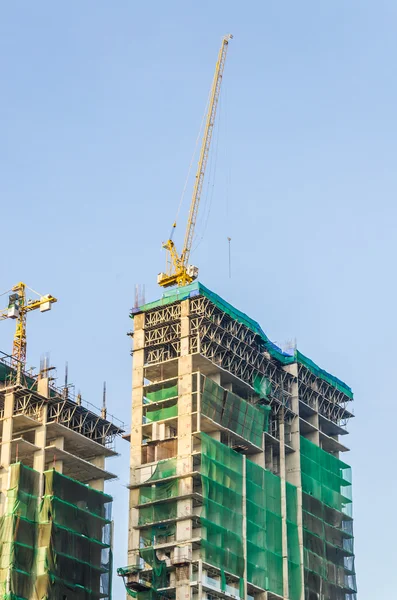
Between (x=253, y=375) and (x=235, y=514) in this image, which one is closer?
(x=235, y=514)

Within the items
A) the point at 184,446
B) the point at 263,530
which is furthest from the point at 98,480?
the point at 263,530

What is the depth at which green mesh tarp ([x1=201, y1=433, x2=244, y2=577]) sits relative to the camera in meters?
172

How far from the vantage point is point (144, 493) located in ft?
581

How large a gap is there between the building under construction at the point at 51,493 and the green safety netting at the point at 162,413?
16.9 feet

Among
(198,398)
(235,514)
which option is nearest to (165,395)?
(198,398)

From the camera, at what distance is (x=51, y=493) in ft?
544

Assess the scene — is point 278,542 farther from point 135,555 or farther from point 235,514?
point 135,555

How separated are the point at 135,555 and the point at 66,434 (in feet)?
56.9

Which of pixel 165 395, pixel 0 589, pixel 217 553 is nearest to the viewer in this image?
pixel 0 589

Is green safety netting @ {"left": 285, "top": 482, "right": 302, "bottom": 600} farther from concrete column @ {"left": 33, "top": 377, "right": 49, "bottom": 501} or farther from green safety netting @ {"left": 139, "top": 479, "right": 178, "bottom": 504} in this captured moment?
concrete column @ {"left": 33, "top": 377, "right": 49, "bottom": 501}

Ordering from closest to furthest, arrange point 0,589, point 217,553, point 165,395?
point 0,589 < point 217,553 < point 165,395

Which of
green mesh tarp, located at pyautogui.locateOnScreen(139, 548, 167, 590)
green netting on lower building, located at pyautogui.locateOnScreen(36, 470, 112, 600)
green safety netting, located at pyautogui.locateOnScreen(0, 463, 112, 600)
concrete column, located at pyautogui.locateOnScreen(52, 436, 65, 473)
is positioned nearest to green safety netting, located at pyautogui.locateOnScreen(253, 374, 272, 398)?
green netting on lower building, located at pyautogui.locateOnScreen(36, 470, 112, 600)

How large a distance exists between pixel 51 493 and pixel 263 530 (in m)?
32.2

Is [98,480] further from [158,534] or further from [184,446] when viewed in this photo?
[184,446]
